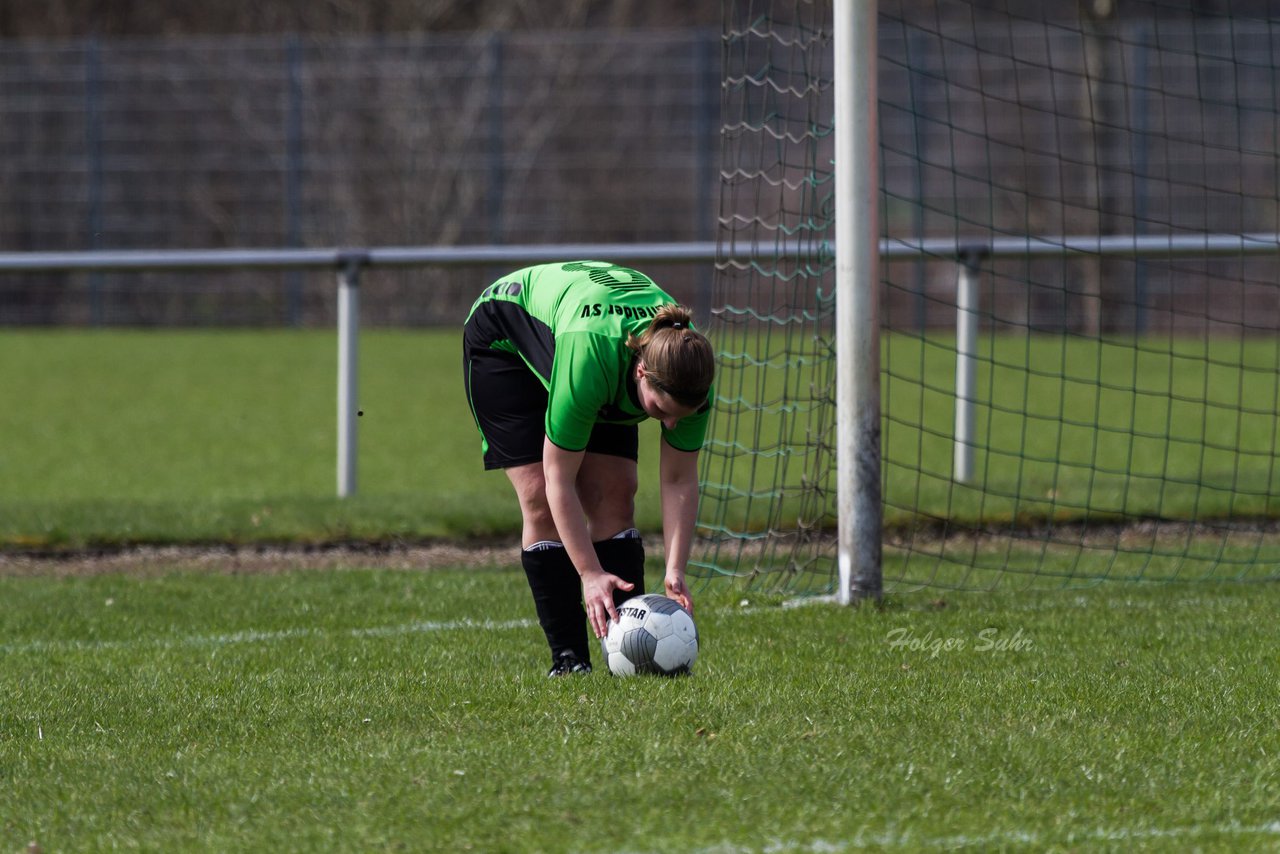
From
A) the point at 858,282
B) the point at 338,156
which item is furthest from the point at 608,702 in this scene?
the point at 338,156

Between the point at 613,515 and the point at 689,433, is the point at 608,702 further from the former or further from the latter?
the point at 689,433

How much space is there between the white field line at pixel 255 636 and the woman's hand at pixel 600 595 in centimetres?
131

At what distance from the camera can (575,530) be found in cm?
430

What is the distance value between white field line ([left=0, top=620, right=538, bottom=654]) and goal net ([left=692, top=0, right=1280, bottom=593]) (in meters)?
1.32

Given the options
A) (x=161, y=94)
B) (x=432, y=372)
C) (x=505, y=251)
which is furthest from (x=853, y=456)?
(x=161, y=94)

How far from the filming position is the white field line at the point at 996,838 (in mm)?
3225

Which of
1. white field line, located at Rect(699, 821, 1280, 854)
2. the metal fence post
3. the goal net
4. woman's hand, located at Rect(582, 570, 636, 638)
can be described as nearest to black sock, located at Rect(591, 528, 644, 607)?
woman's hand, located at Rect(582, 570, 636, 638)

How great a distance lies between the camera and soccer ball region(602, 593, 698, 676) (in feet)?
15.0

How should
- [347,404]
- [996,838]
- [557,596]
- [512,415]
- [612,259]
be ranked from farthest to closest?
[347,404] < [612,259] < [557,596] < [512,415] < [996,838]

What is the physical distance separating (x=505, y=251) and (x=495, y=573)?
2.61m

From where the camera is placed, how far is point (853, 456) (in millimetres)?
5996

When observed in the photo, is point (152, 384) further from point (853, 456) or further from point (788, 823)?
point (788, 823)

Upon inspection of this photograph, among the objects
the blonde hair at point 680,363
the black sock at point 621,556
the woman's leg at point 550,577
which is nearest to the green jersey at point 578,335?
the blonde hair at point 680,363

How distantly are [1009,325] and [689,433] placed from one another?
1028 cm
